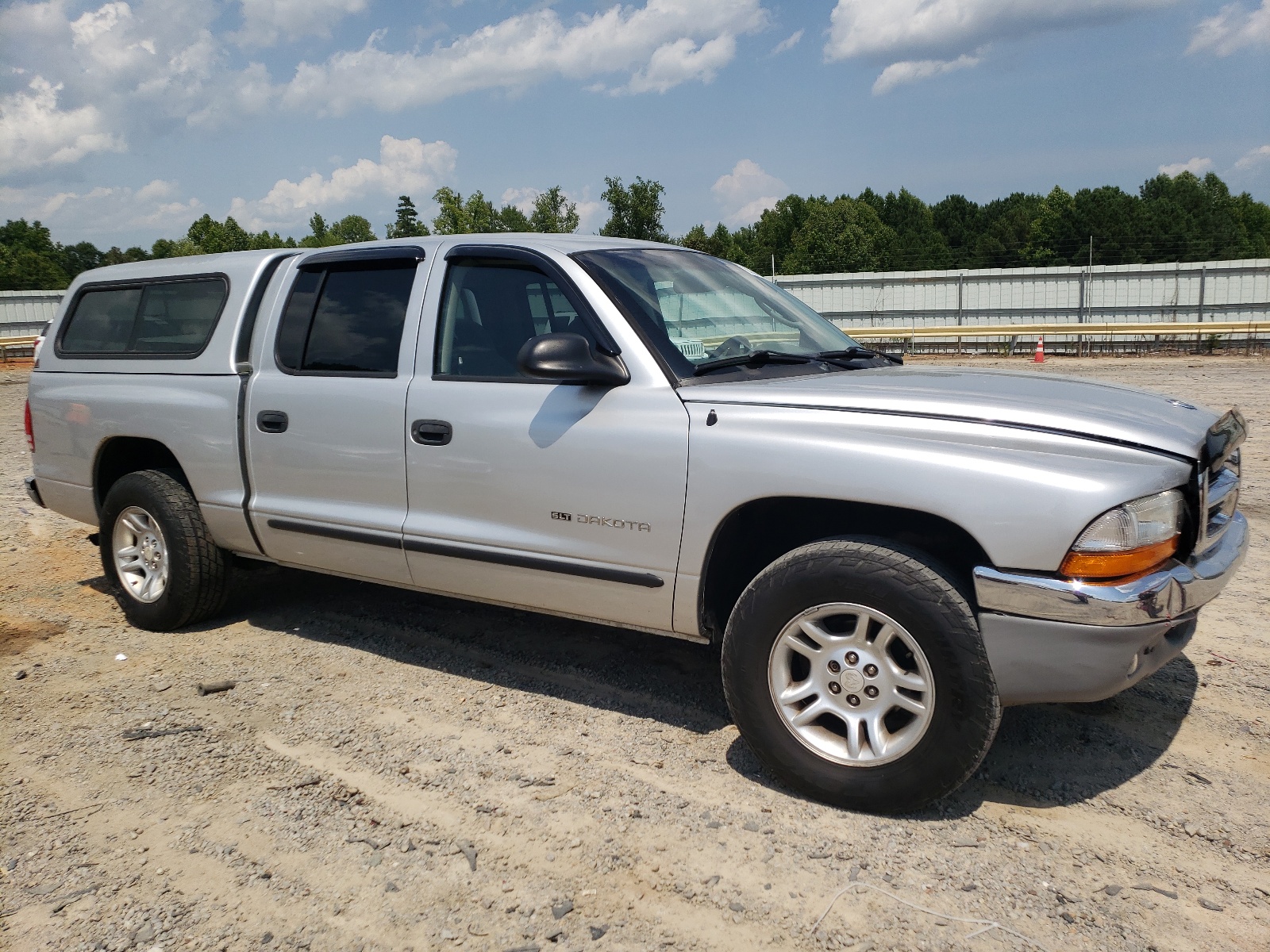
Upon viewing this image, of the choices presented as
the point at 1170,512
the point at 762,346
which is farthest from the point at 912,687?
the point at 762,346

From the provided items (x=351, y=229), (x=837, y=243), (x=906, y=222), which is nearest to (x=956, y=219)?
(x=906, y=222)

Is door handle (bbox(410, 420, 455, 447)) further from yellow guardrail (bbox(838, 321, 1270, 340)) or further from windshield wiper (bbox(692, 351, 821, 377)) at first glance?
yellow guardrail (bbox(838, 321, 1270, 340))

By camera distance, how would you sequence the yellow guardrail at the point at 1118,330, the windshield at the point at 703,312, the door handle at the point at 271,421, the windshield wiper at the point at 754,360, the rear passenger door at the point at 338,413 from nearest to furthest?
the windshield wiper at the point at 754,360 → the windshield at the point at 703,312 → the rear passenger door at the point at 338,413 → the door handle at the point at 271,421 → the yellow guardrail at the point at 1118,330

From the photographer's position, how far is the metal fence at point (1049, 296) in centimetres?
3150

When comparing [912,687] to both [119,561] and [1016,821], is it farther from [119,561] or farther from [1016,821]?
[119,561]

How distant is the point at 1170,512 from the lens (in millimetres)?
2883

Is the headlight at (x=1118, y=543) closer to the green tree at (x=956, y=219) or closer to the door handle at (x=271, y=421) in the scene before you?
the door handle at (x=271, y=421)

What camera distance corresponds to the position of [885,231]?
319ft

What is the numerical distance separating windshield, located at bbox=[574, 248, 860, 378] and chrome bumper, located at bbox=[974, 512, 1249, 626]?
135cm

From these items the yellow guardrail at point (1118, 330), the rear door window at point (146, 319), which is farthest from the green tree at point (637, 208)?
the rear door window at point (146, 319)

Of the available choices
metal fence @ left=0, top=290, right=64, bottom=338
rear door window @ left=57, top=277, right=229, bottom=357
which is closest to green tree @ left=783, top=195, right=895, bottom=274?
metal fence @ left=0, top=290, right=64, bottom=338

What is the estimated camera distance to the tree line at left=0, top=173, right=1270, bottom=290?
51.2m

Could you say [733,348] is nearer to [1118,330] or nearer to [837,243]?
[1118,330]

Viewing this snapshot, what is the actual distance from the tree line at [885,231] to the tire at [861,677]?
141ft
